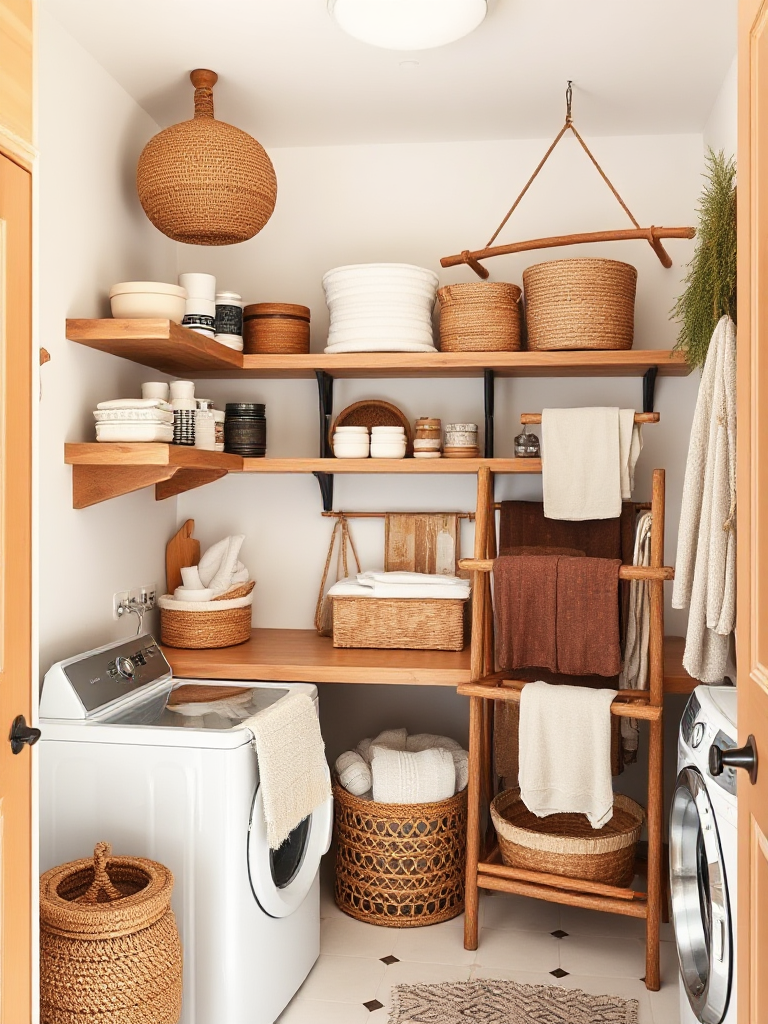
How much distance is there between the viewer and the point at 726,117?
2.78m

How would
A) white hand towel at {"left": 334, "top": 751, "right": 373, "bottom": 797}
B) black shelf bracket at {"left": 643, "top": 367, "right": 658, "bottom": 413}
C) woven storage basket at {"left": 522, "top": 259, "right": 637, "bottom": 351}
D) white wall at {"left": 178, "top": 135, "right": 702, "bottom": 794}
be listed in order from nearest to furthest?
woven storage basket at {"left": 522, "top": 259, "right": 637, "bottom": 351} < white hand towel at {"left": 334, "top": 751, "right": 373, "bottom": 797} < black shelf bracket at {"left": 643, "top": 367, "right": 658, "bottom": 413} < white wall at {"left": 178, "top": 135, "right": 702, "bottom": 794}

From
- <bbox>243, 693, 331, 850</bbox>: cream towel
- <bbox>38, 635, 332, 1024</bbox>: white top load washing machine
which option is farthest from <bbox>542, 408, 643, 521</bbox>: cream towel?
<bbox>38, 635, 332, 1024</bbox>: white top load washing machine

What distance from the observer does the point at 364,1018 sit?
2.42 meters

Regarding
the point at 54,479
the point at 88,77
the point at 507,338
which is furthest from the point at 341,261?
the point at 54,479

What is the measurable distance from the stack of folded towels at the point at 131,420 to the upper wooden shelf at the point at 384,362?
0.60ft

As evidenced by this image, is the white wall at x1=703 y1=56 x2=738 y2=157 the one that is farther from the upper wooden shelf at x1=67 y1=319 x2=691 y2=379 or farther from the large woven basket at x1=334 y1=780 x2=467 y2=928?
the large woven basket at x1=334 y1=780 x2=467 y2=928

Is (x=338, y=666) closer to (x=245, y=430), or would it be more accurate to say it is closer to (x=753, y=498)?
(x=245, y=430)

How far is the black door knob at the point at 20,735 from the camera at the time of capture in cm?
154

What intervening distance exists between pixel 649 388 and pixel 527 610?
3.15 ft

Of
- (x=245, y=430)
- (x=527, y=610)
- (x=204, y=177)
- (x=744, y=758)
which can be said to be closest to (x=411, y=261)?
(x=245, y=430)

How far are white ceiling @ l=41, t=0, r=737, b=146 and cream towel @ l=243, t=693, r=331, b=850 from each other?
174cm

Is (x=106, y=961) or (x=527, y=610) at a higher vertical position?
(x=527, y=610)

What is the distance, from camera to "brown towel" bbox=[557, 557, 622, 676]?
8.55 feet

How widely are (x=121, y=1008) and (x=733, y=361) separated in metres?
1.86
